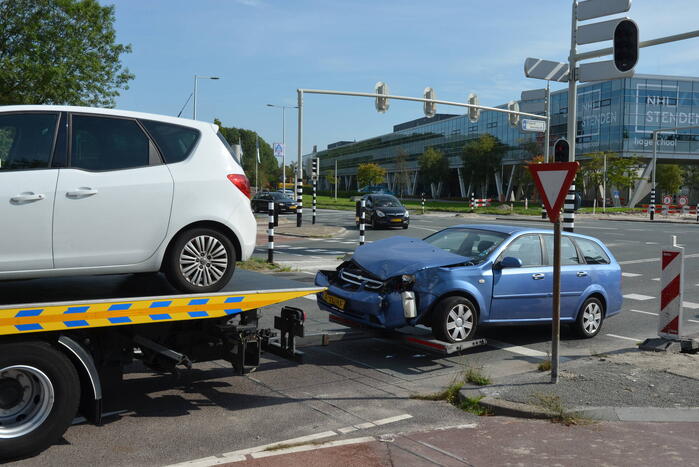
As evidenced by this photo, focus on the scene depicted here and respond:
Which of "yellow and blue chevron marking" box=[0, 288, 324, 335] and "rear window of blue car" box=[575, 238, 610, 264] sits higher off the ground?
"rear window of blue car" box=[575, 238, 610, 264]

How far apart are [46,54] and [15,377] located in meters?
27.4

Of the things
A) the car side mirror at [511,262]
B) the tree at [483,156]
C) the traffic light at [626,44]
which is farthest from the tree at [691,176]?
the car side mirror at [511,262]

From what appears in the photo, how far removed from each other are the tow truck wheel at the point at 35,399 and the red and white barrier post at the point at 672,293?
6.65 meters

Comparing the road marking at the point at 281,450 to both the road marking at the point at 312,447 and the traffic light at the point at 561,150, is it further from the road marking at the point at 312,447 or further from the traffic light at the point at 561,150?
the traffic light at the point at 561,150

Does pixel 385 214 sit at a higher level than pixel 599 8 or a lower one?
lower

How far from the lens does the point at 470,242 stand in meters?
8.34

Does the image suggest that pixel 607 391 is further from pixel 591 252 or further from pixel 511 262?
pixel 591 252

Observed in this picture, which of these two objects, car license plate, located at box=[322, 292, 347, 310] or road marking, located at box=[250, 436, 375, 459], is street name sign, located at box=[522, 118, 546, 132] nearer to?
car license plate, located at box=[322, 292, 347, 310]

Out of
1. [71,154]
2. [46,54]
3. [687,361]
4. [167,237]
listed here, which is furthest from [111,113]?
[46,54]

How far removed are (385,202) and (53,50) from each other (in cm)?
1582

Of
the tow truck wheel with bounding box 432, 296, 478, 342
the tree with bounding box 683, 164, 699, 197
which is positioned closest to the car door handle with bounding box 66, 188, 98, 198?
the tow truck wheel with bounding box 432, 296, 478, 342

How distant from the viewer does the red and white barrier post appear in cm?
785

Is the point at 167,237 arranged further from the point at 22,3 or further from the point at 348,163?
the point at 348,163

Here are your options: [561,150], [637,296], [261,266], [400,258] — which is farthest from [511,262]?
[561,150]
